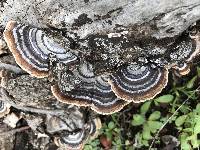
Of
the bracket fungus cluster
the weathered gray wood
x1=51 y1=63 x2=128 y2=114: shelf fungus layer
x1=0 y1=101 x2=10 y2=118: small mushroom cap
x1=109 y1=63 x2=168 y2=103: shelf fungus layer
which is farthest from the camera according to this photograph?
Answer: x1=0 y1=101 x2=10 y2=118: small mushroom cap

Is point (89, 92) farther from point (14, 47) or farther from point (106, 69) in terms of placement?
point (14, 47)

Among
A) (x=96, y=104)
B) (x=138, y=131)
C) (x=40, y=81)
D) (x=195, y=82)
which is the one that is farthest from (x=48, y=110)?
(x=195, y=82)

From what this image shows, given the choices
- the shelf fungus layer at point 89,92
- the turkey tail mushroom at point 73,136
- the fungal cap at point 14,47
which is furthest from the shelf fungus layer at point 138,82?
the turkey tail mushroom at point 73,136

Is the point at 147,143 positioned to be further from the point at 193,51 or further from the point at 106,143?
the point at 193,51

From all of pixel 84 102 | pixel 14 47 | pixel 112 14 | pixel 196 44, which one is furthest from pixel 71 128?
pixel 112 14

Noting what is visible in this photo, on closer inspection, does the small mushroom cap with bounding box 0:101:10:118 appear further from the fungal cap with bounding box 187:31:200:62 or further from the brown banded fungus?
the fungal cap with bounding box 187:31:200:62

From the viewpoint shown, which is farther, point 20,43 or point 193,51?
point 193,51

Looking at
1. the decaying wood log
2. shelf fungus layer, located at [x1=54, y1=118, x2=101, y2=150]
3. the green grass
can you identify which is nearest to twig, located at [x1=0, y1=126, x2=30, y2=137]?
shelf fungus layer, located at [x1=54, y1=118, x2=101, y2=150]
